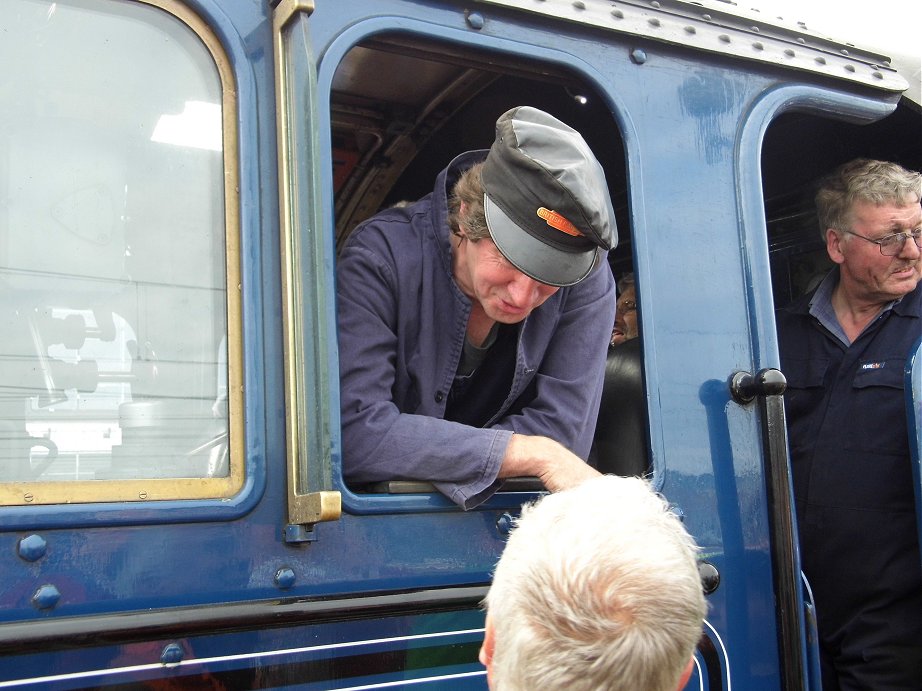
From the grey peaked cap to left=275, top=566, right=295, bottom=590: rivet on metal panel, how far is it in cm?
68

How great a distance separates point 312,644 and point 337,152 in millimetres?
1735

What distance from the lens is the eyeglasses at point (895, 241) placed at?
260 cm

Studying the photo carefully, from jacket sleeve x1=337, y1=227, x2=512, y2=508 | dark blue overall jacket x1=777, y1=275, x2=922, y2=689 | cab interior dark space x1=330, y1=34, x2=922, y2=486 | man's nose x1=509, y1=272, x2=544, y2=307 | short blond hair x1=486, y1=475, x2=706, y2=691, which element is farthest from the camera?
cab interior dark space x1=330, y1=34, x2=922, y2=486

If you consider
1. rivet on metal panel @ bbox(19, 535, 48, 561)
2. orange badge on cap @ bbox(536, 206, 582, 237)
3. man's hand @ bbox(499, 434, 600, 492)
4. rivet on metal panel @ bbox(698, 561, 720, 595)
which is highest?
orange badge on cap @ bbox(536, 206, 582, 237)

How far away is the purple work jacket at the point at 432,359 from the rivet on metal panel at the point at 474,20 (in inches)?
12.7

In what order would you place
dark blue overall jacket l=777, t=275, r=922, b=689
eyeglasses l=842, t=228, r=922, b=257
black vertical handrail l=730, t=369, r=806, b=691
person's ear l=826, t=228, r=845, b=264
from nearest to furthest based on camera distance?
black vertical handrail l=730, t=369, r=806, b=691
dark blue overall jacket l=777, t=275, r=922, b=689
eyeglasses l=842, t=228, r=922, b=257
person's ear l=826, t=228, r=845, b=264

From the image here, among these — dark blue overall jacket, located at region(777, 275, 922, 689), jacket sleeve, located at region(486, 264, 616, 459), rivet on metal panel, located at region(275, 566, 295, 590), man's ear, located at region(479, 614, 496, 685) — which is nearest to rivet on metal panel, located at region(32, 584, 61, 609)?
rivet on metal panel, located at region(275, 566, 295, 590)

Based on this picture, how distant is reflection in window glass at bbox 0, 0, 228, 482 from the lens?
56.4 inches

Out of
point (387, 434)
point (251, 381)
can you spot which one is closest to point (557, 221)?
point (387, 434)

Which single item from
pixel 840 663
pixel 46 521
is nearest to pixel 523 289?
pixel 46 521

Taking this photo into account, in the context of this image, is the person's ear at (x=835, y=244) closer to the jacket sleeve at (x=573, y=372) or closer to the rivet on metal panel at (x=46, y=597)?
the jacket sleeve at (x=573, y=372)

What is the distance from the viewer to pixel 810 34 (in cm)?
229

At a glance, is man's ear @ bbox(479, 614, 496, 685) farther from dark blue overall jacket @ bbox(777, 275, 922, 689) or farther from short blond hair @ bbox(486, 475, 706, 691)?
dark blue overall jacket @ bbox(777, 275, 922, 689)

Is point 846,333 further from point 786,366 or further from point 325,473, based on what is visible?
point 325,473
